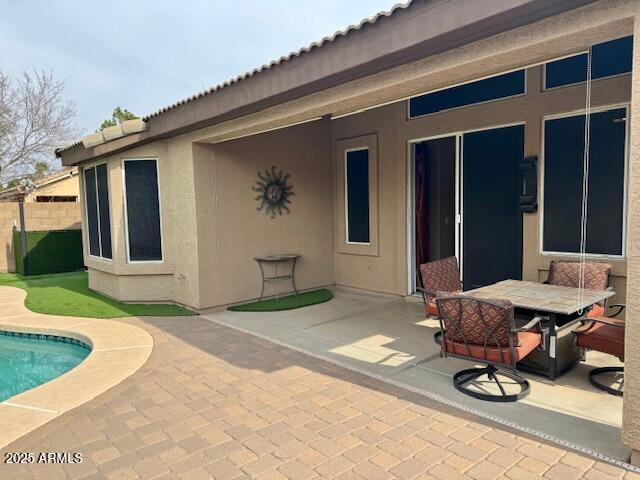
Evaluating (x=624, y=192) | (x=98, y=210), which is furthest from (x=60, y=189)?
(x=624, y=192)

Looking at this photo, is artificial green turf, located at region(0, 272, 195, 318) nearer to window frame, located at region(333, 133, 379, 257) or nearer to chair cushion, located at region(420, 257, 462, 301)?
window frame, located at region(333, 133, 379, 257)

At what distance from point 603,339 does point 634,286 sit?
1.50 meters

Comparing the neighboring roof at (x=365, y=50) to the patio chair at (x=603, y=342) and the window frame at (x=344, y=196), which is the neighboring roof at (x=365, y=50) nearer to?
the patio chair at (x=603, y=342)

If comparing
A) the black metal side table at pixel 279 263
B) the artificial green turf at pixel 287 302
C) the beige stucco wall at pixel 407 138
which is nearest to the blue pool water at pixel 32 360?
the artificial green turf at pixel 287 302

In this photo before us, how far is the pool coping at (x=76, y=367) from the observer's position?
12.7 ft

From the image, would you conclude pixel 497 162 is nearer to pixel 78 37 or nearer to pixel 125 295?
pixel 125 295

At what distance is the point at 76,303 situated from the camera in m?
8.52

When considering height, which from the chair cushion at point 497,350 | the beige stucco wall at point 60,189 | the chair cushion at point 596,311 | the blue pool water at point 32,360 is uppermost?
the beige stucco wall at point 60,189

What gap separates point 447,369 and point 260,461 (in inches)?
95.5

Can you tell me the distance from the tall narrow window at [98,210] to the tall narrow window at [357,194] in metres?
4.74

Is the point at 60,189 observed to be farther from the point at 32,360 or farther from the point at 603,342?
the point at 603,342

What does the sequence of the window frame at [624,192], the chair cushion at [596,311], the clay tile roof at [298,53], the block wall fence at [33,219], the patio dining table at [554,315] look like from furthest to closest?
the block wall fence at [33,219] → the window frame at [624,192] → the chair cushion at [596,311] → the patio dining table at [554,315] → the clay tile roof at [298,53]

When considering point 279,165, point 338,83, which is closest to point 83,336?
point 279,165

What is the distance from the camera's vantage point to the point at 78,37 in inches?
729
